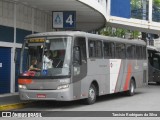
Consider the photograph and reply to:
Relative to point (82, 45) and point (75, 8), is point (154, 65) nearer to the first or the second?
point (75, 8)

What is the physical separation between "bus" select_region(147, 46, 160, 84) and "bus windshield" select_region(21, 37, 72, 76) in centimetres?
1838

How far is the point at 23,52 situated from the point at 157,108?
533cm

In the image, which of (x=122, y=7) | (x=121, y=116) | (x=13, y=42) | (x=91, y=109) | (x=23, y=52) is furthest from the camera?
(x=122, y=7)

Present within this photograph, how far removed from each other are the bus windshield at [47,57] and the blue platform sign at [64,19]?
5.57m

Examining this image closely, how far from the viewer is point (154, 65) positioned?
33.8 meters

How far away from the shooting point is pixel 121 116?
43.9 feet

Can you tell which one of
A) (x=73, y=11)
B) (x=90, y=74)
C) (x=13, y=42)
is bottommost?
(x=90, y=74)

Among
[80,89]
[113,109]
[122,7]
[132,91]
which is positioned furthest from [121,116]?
[122,7]

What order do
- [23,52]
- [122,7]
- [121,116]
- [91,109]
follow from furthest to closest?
1. [122,7]
2. [23,52]
3. [91,109]
4. [121,116]

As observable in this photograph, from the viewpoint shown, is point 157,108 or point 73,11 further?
point 73,11

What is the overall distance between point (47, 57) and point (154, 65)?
19.2 meters

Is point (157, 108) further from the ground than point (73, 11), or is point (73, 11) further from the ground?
point (73, 11)

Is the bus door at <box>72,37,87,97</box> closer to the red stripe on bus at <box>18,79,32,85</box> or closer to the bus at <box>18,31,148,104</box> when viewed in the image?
the bus at <box>18,31,148,104</box>

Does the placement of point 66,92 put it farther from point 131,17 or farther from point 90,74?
point 131,17
